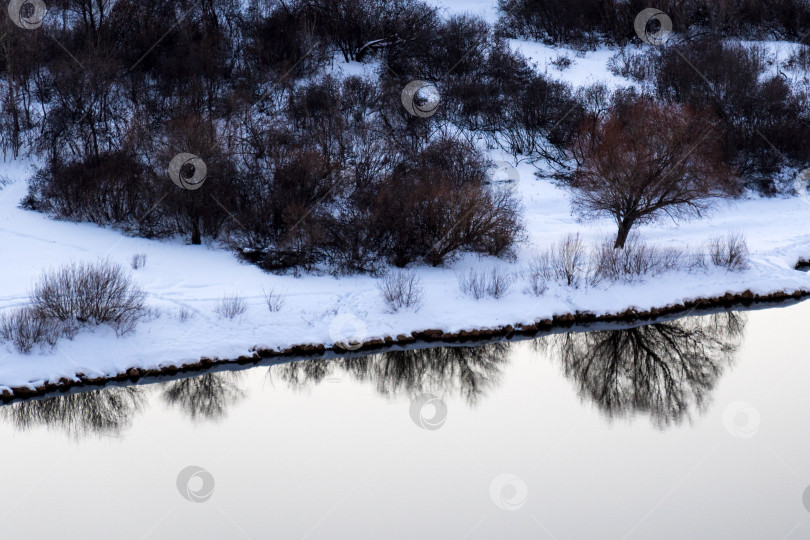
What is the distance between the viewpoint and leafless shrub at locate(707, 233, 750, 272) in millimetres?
25234

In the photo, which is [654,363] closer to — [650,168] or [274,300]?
[650,168]

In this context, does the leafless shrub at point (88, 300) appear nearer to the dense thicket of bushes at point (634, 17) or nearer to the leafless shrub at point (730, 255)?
the leafless shrub at point (730, 255)

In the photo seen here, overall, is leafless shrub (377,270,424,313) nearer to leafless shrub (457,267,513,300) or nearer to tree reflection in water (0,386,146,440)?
leafless shrub (457,267,513,300)

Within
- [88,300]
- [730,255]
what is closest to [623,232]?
[730,255]

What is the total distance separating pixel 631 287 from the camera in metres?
24.2

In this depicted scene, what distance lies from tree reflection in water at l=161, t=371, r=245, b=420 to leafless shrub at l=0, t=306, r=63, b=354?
9.92ft

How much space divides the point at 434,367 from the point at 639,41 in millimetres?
27875

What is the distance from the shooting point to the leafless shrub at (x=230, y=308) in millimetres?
21188

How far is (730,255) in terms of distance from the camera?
25203mm

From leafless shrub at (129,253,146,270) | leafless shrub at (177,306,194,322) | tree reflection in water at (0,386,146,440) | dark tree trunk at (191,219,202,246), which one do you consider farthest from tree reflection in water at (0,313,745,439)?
dark tree trunk at (191,219,202,246)

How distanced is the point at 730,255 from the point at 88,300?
18399mm

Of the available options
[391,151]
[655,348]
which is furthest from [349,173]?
[655,348]

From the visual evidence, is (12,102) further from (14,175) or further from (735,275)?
(735,275)

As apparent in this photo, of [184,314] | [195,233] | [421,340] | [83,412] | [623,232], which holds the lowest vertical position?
[83,412]
